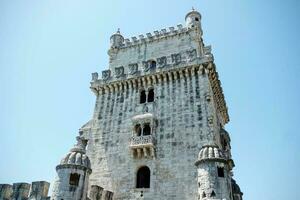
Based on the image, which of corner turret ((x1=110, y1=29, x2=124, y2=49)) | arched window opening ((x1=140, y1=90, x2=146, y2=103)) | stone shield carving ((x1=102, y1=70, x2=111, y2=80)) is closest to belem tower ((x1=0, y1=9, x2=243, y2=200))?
arched window opening ((x1=140, y1=90, x2=146, y2=103))

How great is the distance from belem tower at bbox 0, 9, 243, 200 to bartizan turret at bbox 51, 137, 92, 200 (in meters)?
0.06

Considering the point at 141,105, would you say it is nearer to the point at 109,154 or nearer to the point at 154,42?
the point at 109,154

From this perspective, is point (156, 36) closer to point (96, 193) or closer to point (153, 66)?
point (153, 66)

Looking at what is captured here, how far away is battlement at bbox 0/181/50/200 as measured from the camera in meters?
20.4

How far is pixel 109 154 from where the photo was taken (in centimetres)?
2367

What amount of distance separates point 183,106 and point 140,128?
3533 millimetres

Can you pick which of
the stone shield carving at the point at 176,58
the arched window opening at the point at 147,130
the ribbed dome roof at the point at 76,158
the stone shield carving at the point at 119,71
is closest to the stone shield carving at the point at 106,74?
the stone shield carving at the point at 119,71

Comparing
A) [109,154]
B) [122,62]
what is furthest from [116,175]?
[122,62]

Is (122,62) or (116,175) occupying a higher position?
(122,62)

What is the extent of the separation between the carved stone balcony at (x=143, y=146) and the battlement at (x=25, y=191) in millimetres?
6116

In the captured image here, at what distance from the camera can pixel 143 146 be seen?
22.4 metres

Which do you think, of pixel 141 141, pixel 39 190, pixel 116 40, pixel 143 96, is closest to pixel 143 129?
pixel 141 141

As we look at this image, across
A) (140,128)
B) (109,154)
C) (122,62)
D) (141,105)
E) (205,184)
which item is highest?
(122,62)

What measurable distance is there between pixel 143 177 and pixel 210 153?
18.4 ft
